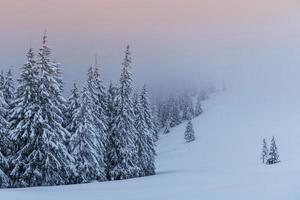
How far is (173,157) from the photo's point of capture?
8862 cm

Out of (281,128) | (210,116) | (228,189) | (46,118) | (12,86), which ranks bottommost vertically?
(228,189)

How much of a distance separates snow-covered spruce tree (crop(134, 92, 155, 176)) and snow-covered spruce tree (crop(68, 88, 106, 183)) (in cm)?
956

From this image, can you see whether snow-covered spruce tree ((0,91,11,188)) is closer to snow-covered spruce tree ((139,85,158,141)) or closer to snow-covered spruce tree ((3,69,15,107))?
snow-covered spruce tree ((3,69,15,107))

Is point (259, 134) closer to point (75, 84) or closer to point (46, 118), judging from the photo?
point (75, 84)

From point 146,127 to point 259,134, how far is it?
62.8 m

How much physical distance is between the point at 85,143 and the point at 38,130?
23.8 ft

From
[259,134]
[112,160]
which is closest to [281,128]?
[259,134]

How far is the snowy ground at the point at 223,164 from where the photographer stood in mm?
16125

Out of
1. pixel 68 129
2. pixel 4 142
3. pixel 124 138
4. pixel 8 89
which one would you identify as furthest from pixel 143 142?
pixel 4 142

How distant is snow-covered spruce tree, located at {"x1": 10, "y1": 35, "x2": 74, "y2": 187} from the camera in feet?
101

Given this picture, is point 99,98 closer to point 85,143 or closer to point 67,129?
point 67,129

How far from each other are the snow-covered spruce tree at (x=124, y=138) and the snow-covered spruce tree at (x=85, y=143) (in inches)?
179

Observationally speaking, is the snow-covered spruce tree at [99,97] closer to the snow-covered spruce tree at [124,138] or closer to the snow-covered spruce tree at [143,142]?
the snow-covered spruce tree at [124,138]

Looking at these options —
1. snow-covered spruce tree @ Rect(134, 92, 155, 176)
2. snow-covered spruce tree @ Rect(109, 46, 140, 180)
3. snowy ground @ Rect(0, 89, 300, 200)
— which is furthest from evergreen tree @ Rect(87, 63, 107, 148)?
snowy ground @ Rect(0, 89, 300, 200)
